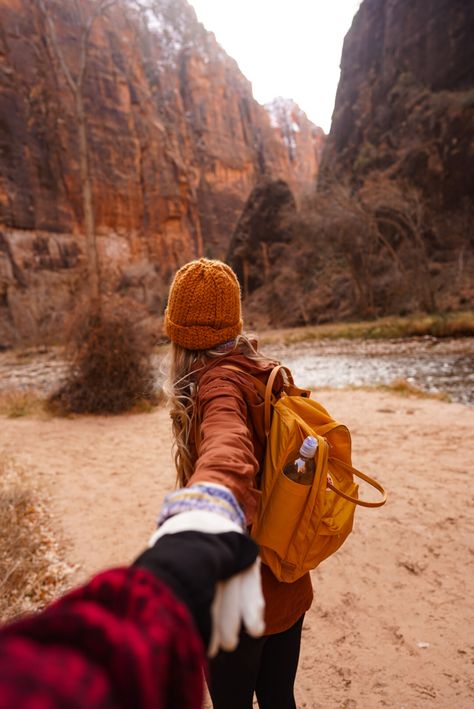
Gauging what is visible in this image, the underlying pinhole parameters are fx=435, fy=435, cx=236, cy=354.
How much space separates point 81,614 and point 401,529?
3.80 meters

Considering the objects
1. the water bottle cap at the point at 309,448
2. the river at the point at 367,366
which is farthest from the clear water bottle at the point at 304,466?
the river at the point at 367,366

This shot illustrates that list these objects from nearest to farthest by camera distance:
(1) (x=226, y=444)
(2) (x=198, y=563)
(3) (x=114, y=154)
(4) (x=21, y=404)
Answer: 1. (2) (x=198, y=563)
2. (1) (x=226, y=444)
3. (4) (x=21, y=404)
4. (3) (x=114, y=154)

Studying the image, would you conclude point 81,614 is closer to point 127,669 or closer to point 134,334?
point 127,669

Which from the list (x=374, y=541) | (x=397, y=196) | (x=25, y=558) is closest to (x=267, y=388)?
(x=25, y=558)

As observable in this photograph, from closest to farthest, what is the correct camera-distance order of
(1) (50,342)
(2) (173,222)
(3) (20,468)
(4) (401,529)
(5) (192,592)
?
(5) (192,592) → (4) (401,529) → (3) (20,468) → (1) (50,342) → (2) (173,222)

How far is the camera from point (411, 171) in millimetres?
28906

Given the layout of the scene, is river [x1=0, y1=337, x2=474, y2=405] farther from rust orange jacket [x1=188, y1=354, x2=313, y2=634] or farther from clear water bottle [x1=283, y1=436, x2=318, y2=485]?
clear water bottle [x1=283, y1=436, x2=318, y2=485]

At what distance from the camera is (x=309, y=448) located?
1143mm

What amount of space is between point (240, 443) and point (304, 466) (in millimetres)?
271

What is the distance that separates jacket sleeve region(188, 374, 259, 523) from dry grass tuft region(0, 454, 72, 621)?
2.17 meters

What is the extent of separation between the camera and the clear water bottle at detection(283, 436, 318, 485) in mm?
1144

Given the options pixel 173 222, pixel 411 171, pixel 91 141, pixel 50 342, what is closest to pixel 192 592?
pixel 50 342

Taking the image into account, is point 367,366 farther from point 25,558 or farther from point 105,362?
point 25,558

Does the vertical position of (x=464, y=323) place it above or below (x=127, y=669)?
below
